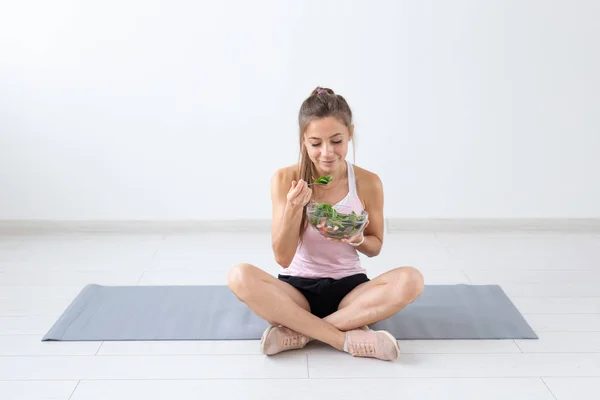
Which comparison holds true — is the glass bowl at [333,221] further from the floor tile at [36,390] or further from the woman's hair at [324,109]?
the floor tile at [36,390]

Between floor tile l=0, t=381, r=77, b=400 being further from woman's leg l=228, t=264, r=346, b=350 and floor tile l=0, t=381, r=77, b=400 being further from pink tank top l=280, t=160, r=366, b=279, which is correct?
pink tank top l=280, t=160, r=366, b=279

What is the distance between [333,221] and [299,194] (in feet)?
0.40

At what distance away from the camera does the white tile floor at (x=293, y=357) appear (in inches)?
80.7

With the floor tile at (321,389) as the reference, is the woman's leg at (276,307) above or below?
above

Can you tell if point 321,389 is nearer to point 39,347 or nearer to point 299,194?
point 299,194

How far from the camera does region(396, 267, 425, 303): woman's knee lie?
2283 millimetres

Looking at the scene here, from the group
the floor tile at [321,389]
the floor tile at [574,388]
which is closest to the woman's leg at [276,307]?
the floor tile at [321,389]

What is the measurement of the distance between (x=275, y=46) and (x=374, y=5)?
0.50 m

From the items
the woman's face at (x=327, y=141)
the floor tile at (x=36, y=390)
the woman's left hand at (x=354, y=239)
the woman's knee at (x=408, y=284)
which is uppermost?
the woman's face at (x=327, y=141)

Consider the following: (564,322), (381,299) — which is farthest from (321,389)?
(564,322)

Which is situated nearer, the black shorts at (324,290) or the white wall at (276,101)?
the black shorts at (324,290)

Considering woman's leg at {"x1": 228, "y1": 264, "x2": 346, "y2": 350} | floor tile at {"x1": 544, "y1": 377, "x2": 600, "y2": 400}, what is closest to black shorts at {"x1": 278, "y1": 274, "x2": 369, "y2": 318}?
woman's leg at {"x1": 228, "y1": 264, "x2": 346, "y2": 350}

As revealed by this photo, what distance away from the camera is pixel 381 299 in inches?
90.7

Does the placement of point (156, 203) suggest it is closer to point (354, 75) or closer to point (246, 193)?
point (246, 193)
